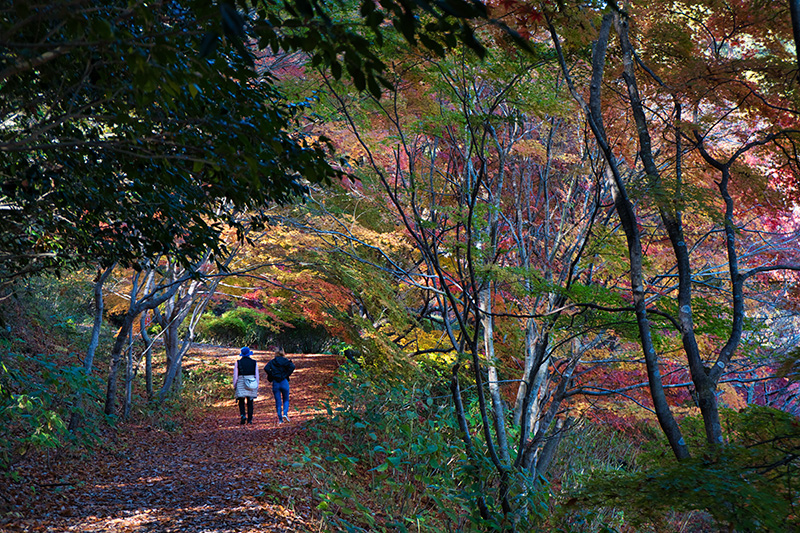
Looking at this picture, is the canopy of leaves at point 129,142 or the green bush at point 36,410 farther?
the green bush at point 36,410

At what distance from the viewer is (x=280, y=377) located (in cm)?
862

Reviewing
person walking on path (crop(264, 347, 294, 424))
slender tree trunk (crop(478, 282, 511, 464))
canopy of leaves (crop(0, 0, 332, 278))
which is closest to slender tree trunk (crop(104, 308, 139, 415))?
person walking on path (crop(264, 347, 294, 424))

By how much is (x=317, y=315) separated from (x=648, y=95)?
8849 mm

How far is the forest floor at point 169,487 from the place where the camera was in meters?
4.23

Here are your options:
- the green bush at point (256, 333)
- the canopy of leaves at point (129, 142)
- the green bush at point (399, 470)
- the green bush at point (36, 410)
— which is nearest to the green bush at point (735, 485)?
the green bush at point (399, 470)

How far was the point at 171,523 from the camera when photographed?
4238 millimetres

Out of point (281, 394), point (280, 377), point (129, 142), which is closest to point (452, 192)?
point (280, 377)

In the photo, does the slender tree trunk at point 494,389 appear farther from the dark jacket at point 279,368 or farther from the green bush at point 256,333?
the green bush at point 256,333

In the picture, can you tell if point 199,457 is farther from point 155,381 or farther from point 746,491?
point 155,381

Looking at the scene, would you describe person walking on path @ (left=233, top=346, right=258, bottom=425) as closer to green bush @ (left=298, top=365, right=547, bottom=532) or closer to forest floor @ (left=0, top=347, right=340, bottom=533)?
forest floor @ (left=0, top=347, right=340, bottom=533)

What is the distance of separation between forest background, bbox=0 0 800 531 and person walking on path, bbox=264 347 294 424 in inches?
44.6

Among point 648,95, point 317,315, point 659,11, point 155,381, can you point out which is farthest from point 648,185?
point 155,381

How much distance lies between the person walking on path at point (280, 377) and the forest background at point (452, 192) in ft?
3.71

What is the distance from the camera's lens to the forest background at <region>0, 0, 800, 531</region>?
7.84 ft
